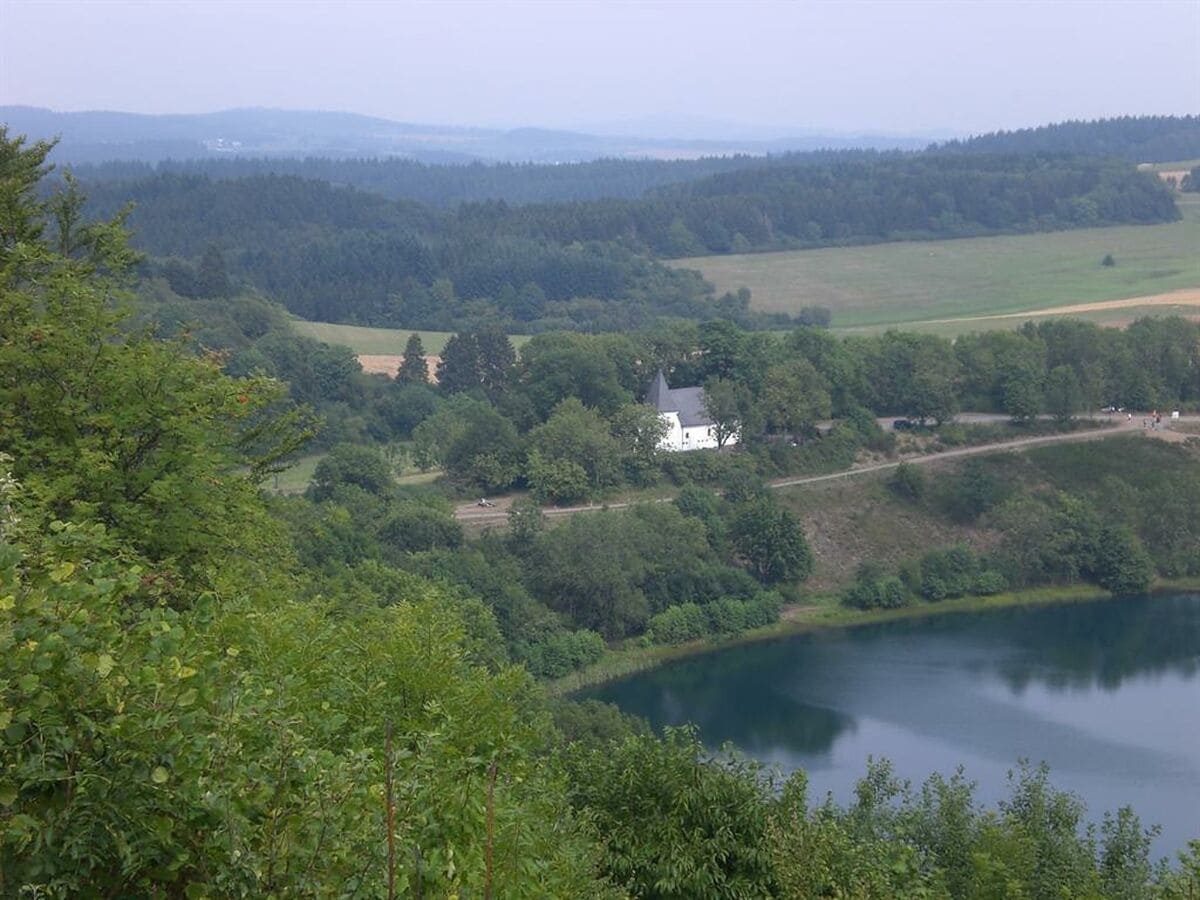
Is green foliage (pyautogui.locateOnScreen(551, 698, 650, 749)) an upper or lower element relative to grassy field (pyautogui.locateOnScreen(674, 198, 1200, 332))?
lower

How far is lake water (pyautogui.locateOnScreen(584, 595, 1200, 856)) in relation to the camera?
1472cm

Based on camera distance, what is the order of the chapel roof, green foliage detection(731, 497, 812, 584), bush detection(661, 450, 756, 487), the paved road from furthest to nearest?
the chapel roof
bush detection(661, 450, 756, 487)
the paved road
green foliage detection(731, 497, 812, 584)

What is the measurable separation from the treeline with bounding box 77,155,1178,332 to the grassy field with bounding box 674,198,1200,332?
6.01 ft

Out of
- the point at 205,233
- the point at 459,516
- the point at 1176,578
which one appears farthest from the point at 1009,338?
the point at 205,233

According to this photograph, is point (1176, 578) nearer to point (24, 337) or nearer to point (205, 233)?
point (24, 337)

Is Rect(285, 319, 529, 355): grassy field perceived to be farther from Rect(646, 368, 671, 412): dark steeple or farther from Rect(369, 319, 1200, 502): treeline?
Rect(646, 368, 671, 412): dark steeple

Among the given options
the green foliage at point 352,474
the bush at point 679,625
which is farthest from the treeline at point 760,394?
the bush at point 679,625

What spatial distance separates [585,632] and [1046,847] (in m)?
12.9

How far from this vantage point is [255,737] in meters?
2.91

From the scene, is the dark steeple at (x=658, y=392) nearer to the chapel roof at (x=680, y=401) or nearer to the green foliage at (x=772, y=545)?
the chapel roof at (x=680, y=401)

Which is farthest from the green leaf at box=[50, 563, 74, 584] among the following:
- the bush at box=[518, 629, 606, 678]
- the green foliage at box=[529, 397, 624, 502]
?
the green foliage at box=[529, 397, 624, 502]

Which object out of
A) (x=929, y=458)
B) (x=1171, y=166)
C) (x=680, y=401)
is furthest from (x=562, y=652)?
(x=1171, y=166)

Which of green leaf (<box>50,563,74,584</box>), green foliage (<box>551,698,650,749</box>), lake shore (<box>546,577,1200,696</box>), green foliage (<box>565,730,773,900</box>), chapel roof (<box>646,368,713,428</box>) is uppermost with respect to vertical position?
green leaf (<box>50,563,74,584</box>)

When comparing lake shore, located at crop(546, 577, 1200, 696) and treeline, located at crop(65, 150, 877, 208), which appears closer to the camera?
lake shore, located at crop(546, 577, 1200, 696)
